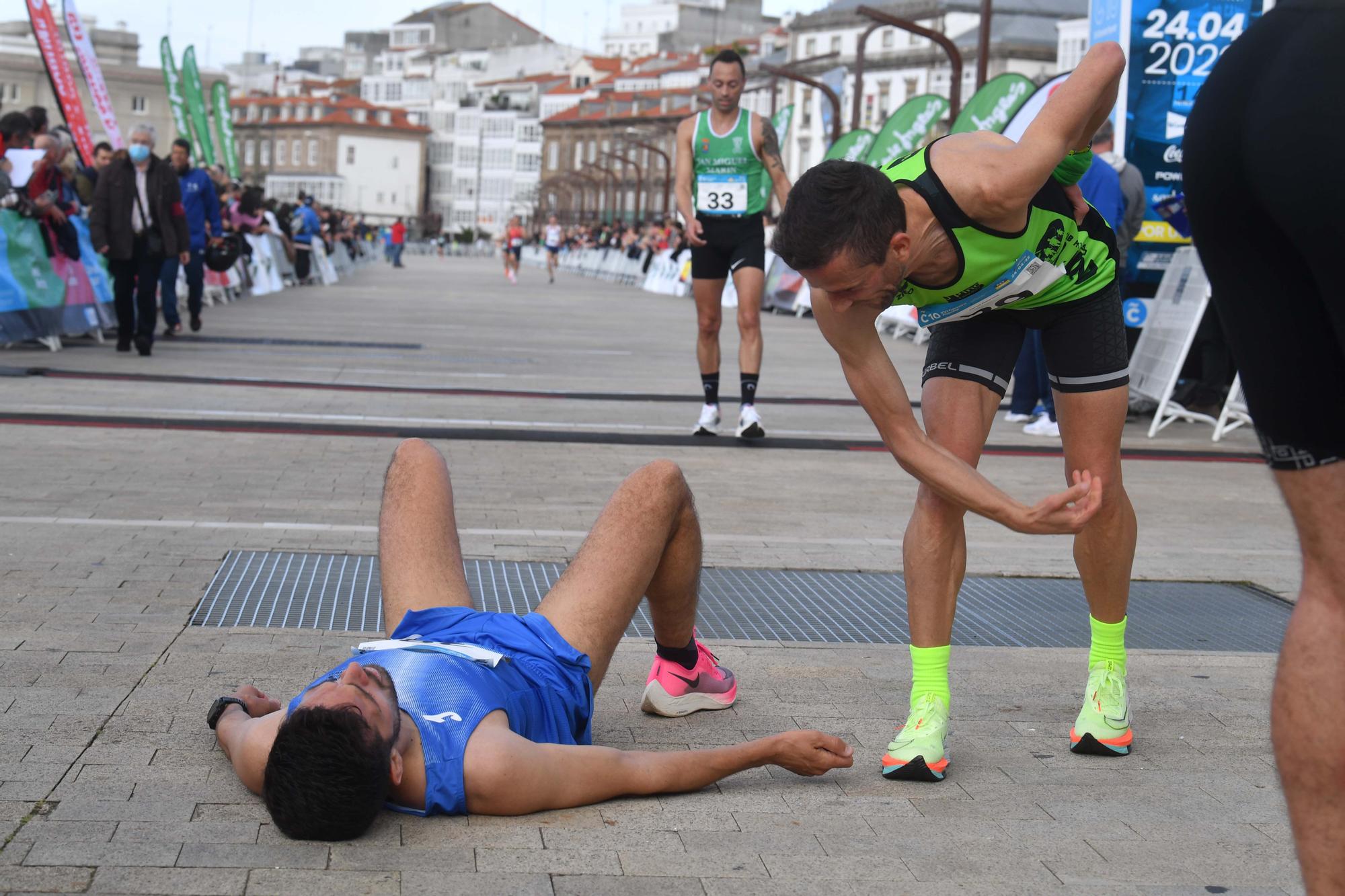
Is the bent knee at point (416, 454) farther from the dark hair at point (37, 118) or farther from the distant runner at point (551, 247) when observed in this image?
the distant runner at point (551, 247)

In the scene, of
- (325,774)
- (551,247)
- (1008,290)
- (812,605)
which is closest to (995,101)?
(812,605)

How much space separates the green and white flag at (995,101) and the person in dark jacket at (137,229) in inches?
338

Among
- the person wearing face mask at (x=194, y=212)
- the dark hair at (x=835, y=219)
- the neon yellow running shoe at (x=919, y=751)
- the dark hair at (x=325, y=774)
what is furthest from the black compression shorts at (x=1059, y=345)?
the person wearing face mask at (x=194, y=212)

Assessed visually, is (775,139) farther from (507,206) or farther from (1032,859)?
(507,206)

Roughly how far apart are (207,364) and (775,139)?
243 inches

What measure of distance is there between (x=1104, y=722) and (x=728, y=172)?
259 inches

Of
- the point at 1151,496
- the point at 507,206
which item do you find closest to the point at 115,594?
the point at 1151,496

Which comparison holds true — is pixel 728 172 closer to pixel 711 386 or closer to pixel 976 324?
pixel 711 386

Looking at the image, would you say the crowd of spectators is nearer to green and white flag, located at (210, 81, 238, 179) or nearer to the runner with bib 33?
the runner with bib 33

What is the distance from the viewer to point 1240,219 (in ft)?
7.82

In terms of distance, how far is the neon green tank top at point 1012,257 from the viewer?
368 centimetres

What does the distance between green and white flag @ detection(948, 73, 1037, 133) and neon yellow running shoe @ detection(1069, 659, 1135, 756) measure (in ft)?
47.0

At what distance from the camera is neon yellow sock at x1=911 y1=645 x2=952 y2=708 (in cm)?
395

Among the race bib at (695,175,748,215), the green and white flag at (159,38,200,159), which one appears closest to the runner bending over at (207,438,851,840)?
the race bib at (695,175,748,215)
